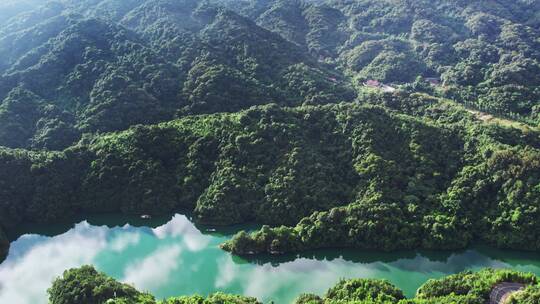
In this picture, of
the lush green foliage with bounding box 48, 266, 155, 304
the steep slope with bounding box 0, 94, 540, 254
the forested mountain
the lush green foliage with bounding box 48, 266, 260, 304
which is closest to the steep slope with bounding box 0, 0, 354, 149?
the forested mountain

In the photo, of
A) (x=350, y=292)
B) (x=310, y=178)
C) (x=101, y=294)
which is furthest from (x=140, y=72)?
(x=350, y=292)

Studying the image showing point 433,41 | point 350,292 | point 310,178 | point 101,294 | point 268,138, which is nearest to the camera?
point 101,294

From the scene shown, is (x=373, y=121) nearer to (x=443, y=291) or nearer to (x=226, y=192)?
(x=226, y=192)

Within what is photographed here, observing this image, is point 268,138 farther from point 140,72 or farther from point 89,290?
point 89,290

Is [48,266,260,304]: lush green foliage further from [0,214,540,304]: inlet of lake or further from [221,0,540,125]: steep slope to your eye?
[221,0,540,125]: steep slope

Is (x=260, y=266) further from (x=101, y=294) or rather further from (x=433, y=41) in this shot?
(x=433, y=41)

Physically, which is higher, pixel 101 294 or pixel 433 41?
pixel 433 41

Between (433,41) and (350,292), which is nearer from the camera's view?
(350,292)

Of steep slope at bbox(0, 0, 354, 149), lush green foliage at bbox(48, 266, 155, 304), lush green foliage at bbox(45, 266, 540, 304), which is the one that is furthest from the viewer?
steep slope at bbox(0, 0, 354, 149)

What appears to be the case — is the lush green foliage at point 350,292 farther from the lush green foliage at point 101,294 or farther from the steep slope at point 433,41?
the steep slope at point 433,41

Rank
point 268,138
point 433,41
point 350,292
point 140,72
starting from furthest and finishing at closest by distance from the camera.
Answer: point 433,41 → point 140,72 → point 268,138 → point 350,292

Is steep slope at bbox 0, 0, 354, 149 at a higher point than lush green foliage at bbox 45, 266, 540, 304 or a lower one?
higher
